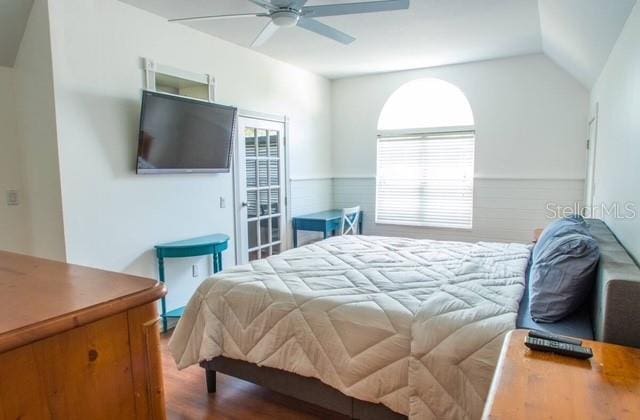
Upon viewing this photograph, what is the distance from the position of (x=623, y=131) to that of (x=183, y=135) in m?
3.12

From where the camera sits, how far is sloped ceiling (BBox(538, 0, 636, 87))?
7.58 feet

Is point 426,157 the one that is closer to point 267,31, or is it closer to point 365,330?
point 267,31

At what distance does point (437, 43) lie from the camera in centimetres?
423

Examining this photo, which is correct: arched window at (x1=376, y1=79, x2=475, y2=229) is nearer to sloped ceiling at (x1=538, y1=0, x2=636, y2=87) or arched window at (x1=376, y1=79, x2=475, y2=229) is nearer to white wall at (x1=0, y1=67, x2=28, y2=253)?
sloped ceiling at (x1=538, y1=0, x2=636, y2=87)

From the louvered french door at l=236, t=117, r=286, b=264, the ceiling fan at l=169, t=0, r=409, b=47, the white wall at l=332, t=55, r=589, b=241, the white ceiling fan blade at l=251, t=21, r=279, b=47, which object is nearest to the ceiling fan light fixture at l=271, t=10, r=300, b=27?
the ceiling fan at l=169, t=0, r=409, b=47

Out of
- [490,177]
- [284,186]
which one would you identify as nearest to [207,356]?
[284,186]

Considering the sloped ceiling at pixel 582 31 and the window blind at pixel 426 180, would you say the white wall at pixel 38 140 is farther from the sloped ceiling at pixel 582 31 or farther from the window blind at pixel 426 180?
the window blind at pixel 426 180

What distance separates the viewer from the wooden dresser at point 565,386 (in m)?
0.94

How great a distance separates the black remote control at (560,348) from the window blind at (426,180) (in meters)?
4.11

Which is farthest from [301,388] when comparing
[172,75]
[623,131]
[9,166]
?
[172,75]

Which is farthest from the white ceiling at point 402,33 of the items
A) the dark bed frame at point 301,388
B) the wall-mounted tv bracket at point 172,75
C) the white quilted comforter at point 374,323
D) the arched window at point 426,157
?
the dark bed frame at point 301,388

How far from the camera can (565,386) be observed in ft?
3.46

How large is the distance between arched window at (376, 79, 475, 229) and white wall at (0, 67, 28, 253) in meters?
4.12

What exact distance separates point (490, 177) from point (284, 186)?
2.53m
